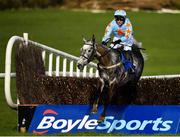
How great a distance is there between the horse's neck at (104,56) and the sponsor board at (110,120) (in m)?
0.72

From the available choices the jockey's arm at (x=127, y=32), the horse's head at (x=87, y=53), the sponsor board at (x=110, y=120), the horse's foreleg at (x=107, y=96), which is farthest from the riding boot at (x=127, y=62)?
the horse's head at (x=87, y=53)

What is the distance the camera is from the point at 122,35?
11.7 metres

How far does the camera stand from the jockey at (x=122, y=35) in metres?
11.5

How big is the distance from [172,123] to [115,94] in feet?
3.11

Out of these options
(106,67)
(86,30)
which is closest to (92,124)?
(106,67)

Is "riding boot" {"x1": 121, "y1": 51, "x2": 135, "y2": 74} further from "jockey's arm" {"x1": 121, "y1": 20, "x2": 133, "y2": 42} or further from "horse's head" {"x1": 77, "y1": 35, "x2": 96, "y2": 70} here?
"horse's head" {"x1": 77, "y1": 35, "x2": 96, "y2": 70}

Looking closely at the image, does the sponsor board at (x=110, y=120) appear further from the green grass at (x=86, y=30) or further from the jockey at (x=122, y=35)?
the green grass at (x=86, y=30)

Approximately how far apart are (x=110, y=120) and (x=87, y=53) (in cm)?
123

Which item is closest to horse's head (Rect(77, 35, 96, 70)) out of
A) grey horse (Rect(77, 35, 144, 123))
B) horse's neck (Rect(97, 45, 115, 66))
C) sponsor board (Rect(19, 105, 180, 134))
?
grey horse (Rect(77, 35, 144, 123))

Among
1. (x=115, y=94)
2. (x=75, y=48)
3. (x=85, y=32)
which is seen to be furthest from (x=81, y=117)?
(x=85, y=32)

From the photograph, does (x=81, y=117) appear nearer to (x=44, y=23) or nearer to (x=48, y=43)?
(x=48, y=43)

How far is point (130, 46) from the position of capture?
1177 centimetres

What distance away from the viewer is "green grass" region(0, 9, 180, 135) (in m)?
25.7

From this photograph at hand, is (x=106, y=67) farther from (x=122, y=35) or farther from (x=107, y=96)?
(x=122, y=35)
